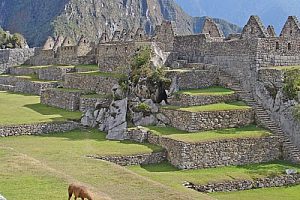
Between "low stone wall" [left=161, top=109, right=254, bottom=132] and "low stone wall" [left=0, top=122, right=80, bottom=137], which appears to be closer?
"low stone wall" [left=161, top=109, right=254, bottom=132]

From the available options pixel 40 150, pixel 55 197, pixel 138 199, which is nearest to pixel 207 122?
pixel 40 150

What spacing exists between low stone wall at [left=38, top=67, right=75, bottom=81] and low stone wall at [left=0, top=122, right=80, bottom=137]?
47.0ft

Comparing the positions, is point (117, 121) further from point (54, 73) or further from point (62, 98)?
point (54, 73)

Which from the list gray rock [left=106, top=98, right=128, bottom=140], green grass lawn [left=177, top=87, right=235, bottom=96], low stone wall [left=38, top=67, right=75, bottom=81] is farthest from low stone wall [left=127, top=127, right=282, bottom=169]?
low stone wall [left=38, top=67, right=75, bottom=81]

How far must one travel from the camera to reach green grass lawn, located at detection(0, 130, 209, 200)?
1609 cm

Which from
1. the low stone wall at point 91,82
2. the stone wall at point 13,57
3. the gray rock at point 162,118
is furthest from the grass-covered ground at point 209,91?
the stone wall at point 13,57

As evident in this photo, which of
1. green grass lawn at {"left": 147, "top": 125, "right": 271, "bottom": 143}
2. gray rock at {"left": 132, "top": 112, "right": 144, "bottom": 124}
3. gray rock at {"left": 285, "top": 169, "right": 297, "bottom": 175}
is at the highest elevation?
gray rock at {"left": 132, "top": 112, "right": 144, "bottom": 124}

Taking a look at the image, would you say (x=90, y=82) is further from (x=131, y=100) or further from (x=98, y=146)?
(x=98, y=146)

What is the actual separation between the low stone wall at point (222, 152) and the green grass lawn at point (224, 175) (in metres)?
0.38

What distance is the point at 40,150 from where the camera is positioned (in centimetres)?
2323

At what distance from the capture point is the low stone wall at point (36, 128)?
27359 mm

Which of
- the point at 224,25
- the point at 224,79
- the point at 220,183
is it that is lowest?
the point at 220,183

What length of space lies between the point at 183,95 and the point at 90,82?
29.2ft

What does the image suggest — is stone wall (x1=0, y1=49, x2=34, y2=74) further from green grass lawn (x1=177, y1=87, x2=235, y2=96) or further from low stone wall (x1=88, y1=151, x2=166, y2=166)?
low stone wall (x1=88, y1=151, x2=166, y2=166)
